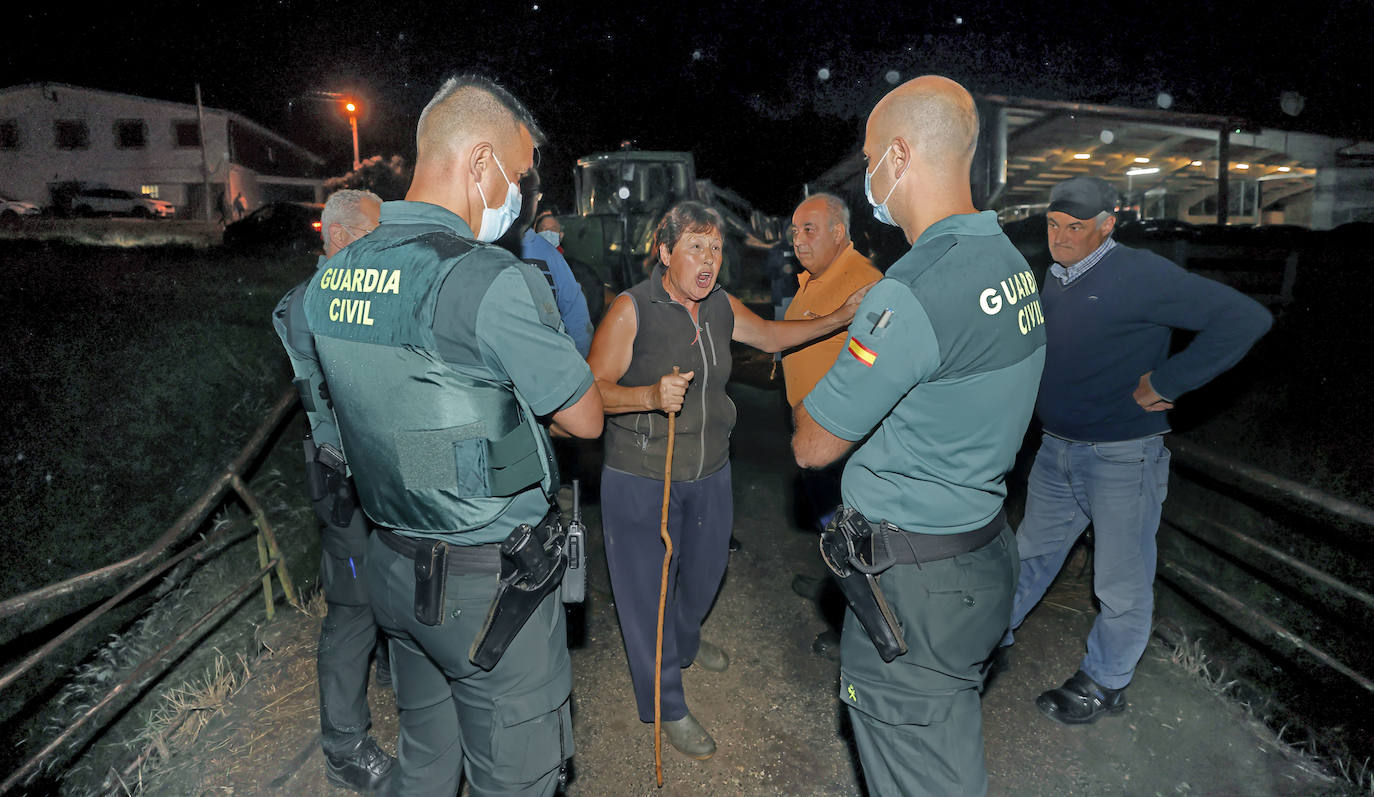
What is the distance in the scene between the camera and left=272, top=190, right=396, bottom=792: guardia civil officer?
9.06 ft

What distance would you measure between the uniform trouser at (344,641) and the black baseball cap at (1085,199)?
3.36m

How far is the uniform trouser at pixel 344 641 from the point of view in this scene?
9.36 ft

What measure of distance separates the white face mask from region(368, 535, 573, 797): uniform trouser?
3.15 ft

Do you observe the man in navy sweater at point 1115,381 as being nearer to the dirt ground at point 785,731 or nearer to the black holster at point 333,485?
the dirt ground at point 785,731

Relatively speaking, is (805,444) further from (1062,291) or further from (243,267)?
(243,267)

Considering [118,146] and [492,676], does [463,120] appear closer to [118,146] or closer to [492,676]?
[492,676]

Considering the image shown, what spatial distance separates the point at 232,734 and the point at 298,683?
40 centimetres

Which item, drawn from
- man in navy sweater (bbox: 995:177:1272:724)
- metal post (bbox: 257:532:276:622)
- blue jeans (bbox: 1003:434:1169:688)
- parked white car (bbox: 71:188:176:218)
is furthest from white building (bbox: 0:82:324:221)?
blue jeans (bbox: 1003:434:1169:688)

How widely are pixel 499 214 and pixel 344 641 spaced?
1.99m

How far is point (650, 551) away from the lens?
10.3 ft

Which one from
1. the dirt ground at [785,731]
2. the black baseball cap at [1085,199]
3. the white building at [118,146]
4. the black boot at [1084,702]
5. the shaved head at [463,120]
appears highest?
the white building at [118,146]

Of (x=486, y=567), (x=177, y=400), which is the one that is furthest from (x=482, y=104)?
(x=177, y=400)

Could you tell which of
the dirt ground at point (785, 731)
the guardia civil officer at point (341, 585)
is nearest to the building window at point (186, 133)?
the guardia civil officer at point (341, 585)

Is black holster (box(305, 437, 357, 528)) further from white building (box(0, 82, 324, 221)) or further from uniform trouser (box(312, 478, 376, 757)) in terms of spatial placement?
white building (box(0, 82, 324, 221))
